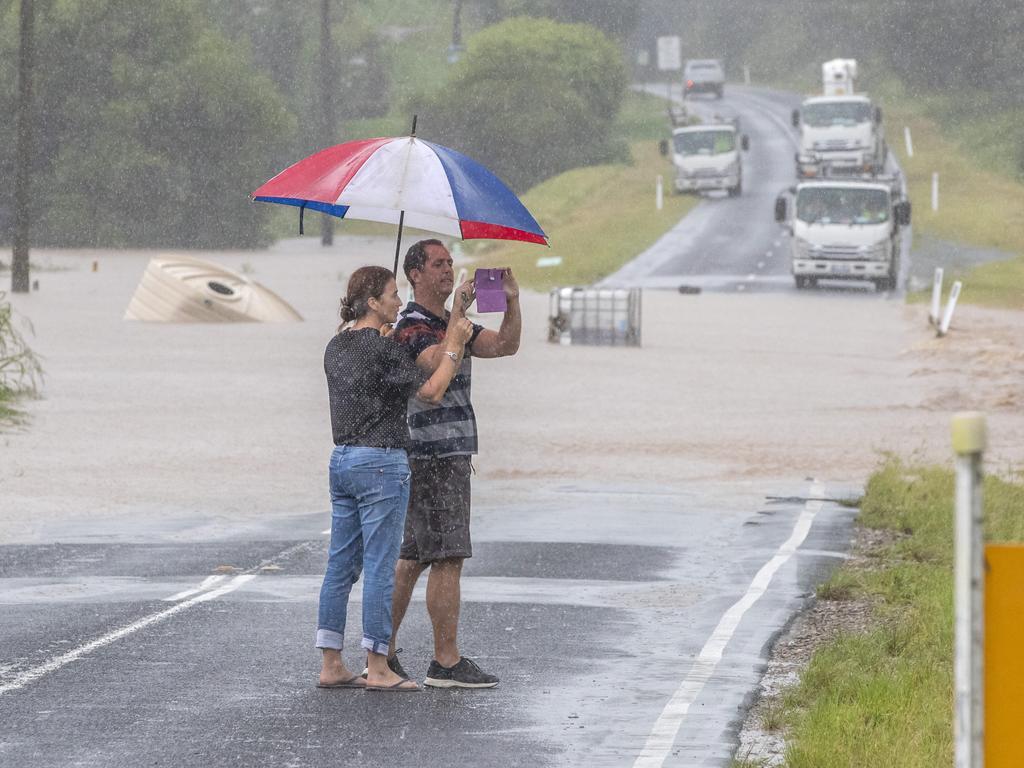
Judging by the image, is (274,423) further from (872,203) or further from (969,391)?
(872,203)

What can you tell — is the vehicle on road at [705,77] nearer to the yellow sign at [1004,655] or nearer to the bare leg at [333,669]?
the bare leg at [333,669]

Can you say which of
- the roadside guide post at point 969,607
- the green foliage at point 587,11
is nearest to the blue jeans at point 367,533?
the roadside guide post at point 969,607

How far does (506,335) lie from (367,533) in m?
1.00

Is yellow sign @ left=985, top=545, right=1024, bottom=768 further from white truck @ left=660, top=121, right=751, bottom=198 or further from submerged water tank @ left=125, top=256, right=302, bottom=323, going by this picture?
white truck @ left=660, top=121, right=751, bottom=198

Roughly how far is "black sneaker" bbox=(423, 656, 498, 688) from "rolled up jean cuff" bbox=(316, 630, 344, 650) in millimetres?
456

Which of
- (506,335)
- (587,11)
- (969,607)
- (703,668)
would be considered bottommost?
(703,668)

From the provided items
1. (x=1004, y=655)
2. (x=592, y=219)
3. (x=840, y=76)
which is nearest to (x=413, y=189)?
(x=1004, y=655)

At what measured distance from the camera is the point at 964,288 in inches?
1748

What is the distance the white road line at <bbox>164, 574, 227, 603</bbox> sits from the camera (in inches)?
419

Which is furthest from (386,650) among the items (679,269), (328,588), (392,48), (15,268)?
(392,48)

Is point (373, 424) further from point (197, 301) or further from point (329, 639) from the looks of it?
point (197, 301)

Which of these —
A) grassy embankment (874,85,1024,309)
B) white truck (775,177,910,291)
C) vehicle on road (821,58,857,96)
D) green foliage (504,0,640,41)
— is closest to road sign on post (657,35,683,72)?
green foliage (504,0,640,41)

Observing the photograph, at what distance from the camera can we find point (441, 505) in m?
7.95

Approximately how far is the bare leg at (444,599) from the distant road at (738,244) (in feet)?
125
